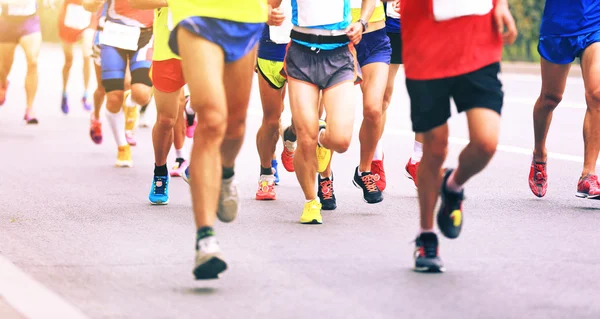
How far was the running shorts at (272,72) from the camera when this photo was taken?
8922 mm

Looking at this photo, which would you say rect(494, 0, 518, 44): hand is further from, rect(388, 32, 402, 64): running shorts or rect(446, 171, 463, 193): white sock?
rect(388, 32, 402, 64): running shorts

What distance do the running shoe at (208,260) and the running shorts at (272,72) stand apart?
3.25 metres

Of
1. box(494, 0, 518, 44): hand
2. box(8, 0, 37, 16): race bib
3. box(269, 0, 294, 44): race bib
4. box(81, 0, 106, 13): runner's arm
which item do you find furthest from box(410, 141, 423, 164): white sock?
box(8, 0, 37, 16): race bib

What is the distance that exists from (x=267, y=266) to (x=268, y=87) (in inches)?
107

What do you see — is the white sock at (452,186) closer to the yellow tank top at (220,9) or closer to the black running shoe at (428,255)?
the black running shoe at (428,255)

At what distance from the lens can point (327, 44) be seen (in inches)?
314

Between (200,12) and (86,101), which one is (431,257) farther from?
(86,101)

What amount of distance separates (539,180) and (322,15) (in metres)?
2.37

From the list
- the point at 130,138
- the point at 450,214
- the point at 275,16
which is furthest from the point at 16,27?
the point at 450,214

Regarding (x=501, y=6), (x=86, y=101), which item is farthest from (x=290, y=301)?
(x=86, y=101)

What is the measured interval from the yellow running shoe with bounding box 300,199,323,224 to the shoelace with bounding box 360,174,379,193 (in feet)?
3.14

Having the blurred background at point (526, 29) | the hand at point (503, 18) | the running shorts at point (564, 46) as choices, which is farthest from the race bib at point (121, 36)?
the blurred background at point (526, 29)

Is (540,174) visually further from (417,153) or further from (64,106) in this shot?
(64,106)

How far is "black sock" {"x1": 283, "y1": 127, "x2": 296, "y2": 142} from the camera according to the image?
974 cm
